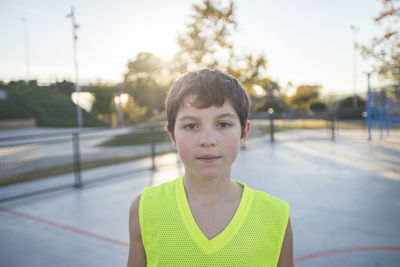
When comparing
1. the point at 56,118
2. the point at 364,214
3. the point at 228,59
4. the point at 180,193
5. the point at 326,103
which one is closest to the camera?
the point at 180,193

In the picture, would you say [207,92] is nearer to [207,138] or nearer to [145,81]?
[207,138]

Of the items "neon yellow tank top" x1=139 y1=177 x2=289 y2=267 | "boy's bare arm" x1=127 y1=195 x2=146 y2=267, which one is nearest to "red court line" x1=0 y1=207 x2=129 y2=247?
"boy's bare arm" x1=127 y1=195 x2=146 y2=267

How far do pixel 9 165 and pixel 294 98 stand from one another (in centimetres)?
3625

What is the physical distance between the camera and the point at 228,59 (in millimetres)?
17188

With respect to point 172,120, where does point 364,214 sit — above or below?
below

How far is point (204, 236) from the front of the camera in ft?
4.25

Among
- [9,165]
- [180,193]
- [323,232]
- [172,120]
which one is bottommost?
[323,232]

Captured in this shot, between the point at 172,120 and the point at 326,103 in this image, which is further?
the point at 326,103

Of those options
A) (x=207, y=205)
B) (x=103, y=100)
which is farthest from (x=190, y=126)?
(x=103, y=100)

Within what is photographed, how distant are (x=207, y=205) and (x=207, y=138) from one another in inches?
13.9

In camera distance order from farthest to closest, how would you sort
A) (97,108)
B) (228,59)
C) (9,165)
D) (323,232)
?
(97,108) < (228,59) < (9,165) < (323,232)

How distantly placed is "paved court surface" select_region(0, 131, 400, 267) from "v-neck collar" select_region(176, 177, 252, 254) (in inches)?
76.4

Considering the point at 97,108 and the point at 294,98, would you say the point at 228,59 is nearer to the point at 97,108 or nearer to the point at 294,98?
the point at 294,98

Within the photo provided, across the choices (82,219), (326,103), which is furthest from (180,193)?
(326,103)
